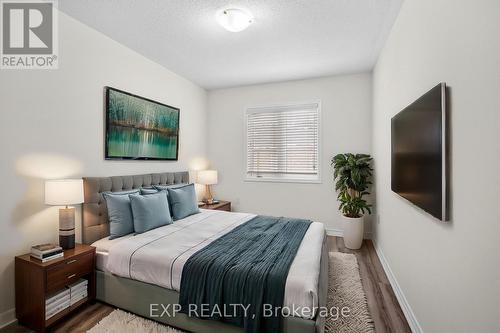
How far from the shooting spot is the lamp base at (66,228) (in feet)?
7.14

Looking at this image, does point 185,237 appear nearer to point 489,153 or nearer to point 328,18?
point 489,153

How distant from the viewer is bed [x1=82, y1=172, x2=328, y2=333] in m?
1.59

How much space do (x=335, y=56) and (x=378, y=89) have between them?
762 millimetres

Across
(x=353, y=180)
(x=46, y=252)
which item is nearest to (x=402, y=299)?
(x=353, y=180)

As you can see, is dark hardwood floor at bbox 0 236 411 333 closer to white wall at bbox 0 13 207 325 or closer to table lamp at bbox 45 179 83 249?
white wall at bbox 0 13 207 325

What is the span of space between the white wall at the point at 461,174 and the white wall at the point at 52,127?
123 inches

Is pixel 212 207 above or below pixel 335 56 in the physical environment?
below

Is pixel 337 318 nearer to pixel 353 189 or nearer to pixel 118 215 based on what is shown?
pixel 353 189

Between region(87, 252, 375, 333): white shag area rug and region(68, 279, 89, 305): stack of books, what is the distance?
1.09 ft

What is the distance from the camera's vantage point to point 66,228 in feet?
7.16

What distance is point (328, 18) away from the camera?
96.7 inches

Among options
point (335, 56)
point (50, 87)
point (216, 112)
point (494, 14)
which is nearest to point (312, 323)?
point (494, 14)

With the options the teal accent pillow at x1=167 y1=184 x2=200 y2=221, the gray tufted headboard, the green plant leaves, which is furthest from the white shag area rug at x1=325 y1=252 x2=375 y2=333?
the gray tufted headboard

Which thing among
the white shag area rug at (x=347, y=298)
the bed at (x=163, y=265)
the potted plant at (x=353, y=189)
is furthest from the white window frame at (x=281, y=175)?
the bed at (x=163, y=265)
